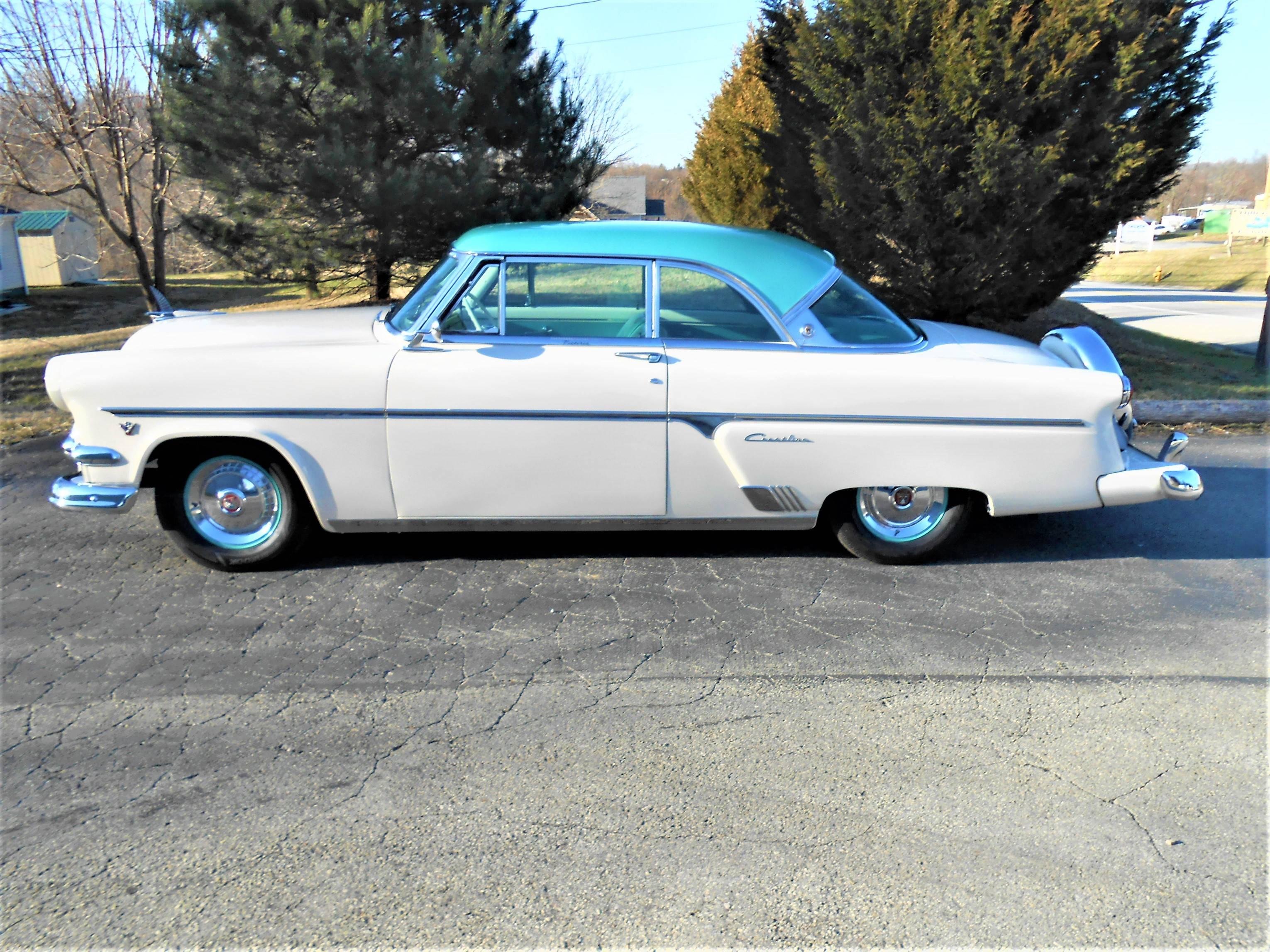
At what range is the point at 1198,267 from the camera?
41.2 metres

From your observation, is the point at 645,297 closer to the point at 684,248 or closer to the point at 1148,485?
the point at 684,248

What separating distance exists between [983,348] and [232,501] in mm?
3822

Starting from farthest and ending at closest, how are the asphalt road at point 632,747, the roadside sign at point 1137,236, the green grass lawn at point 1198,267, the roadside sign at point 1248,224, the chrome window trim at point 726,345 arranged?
1. the roadside sign at point 1137,236
2. the roadside sign at point 1248,224
3. the green grass lawn at point 1198,267
4. the chrome window trim at point 726,345
5. the asphalt road at point 632,747

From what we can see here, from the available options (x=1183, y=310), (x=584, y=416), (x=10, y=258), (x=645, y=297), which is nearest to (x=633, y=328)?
(x=645, y=297)

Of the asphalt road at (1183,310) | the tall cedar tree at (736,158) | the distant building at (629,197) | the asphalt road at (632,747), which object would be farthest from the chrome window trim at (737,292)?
the distant building at (629,197)

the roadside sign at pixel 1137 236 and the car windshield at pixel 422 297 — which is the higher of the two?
the roadside sign at pixel 1137 236

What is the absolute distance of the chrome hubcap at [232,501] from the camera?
181 inches

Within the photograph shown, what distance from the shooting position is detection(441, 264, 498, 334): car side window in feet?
15.0

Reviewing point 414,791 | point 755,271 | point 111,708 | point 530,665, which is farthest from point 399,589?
point 755,271

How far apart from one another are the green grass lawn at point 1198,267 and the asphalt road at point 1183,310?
1614mm

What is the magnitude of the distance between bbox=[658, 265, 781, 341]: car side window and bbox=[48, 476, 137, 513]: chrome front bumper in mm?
2658

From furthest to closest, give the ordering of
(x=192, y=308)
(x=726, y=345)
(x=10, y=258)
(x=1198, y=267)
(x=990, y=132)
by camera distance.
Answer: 1. (x=1198, y=267)
2. (x=10, y=258)
3. (x=192, y=308)
4. (x=990, y=132)
5. (x=726, y=345)

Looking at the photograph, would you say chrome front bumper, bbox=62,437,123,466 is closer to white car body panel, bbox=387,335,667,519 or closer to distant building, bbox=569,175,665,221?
white car body panel, bbox=387,335,667,519

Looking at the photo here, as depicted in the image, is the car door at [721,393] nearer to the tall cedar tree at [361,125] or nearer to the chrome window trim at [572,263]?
the chrome window trim at [572,263]
